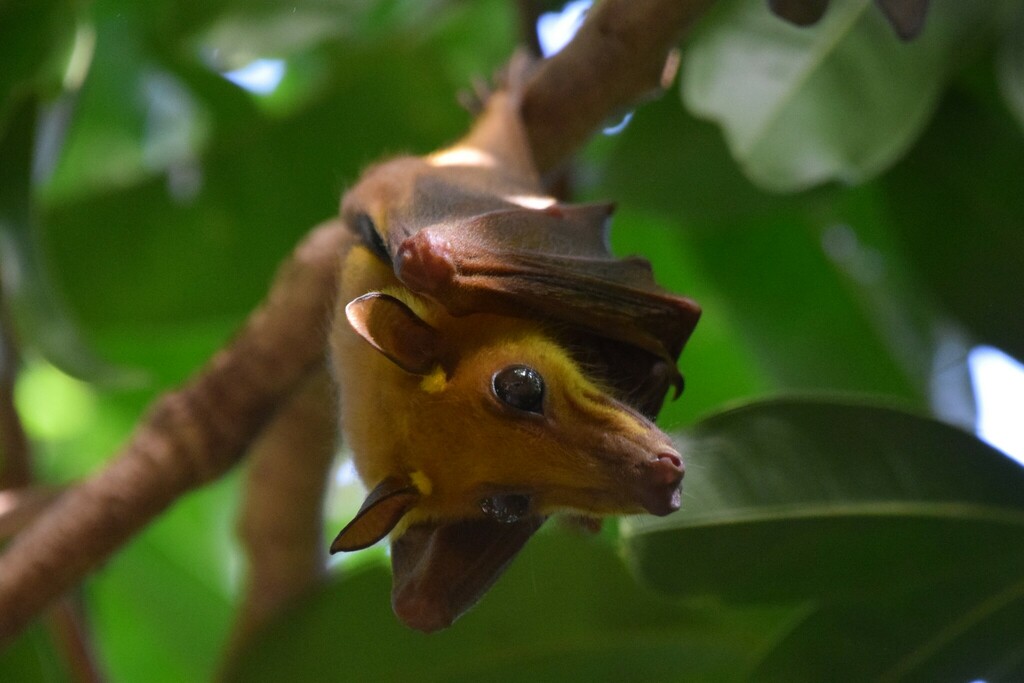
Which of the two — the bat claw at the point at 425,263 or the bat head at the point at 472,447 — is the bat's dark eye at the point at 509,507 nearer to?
the bat head at the point at 472,447

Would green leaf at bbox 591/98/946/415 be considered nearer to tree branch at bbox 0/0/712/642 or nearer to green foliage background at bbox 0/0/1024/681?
green foliage background at bbox 0/0/1024/681

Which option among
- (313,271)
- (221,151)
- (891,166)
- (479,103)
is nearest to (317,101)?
(221,151)

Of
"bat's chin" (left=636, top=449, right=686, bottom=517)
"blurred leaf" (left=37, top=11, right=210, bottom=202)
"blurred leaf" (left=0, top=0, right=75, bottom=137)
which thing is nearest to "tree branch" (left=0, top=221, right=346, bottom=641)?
"blurred leaf" (left=0, top=0, right=75, bottom=137)

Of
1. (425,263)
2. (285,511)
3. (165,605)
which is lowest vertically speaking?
(165,605)

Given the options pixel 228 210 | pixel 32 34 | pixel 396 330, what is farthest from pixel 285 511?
pixel 396 330

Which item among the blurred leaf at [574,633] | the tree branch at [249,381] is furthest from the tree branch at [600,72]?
the blurred leaf at [574,633]

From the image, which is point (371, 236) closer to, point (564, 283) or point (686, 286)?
point (564, 283)

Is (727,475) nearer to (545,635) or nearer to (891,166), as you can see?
(545,635)

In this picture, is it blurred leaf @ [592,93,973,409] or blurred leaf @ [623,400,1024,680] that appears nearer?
blurred leaf @ [623,400,1024,680]
